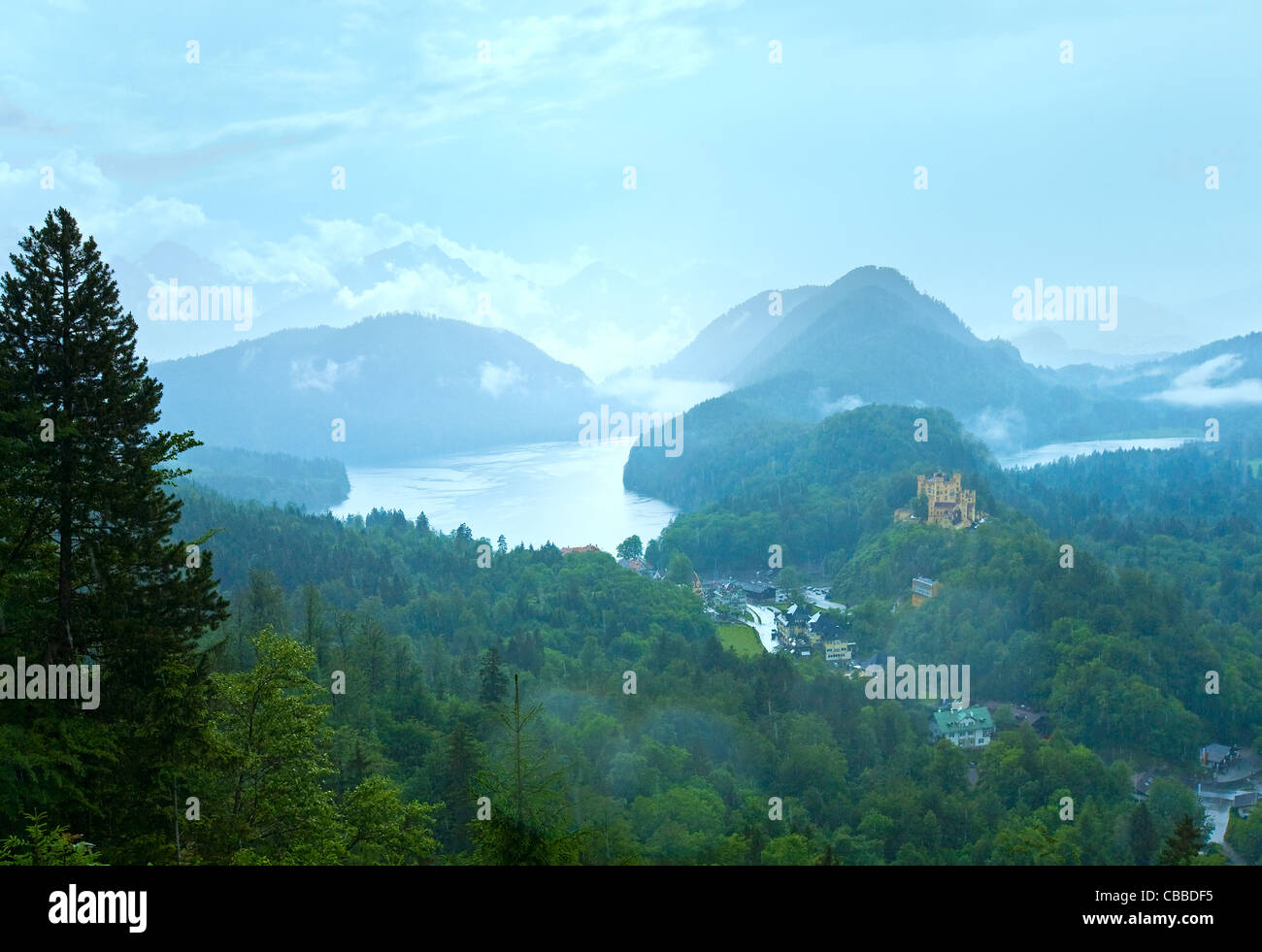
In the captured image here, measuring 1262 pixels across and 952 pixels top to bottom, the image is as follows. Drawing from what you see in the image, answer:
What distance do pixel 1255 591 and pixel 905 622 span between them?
13.4m

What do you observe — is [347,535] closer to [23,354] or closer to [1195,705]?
[1195,705]

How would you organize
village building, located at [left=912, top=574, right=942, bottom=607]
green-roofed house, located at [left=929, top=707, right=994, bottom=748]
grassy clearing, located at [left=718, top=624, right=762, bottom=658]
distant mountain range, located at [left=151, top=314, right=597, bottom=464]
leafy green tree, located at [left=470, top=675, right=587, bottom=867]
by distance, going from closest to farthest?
leafy green tree, located at [left=470, top=675, right=587, bottom=867] → green-roofed house, located at [left=929, top=707, right=994, bottom=748] → grassy clearing, located at [left=718, top=624, right=762, bottom=658] → village building, located at [left=912, top=574, right=942, bottom=607] → distant mountain range, located at [left=151, top=314, right=597, bottom=464]

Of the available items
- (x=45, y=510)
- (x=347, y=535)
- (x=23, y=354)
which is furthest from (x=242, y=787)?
(x=347, y=535)

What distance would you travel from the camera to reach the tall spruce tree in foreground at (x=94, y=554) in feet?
23.2

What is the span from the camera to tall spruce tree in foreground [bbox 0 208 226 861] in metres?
7.07

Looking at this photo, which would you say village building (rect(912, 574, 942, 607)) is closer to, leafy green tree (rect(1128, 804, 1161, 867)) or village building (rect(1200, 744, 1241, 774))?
village building (rect(1200, 744, 1241, 774))

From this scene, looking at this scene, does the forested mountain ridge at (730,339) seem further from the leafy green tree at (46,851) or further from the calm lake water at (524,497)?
the leafy green tree at (46,851)

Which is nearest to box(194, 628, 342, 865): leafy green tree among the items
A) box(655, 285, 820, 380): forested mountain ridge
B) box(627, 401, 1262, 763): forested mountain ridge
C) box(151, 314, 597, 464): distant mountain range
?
box(627, 401, 1262, 763): forested mountain ridge

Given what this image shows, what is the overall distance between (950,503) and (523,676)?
985 inches

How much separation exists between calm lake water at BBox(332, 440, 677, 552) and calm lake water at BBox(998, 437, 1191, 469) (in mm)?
32308

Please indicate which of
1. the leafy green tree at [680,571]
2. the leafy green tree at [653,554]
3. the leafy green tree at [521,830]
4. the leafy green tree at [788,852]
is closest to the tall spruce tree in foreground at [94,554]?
the leafy green tree at [521,830]

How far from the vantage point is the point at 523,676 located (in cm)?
2250

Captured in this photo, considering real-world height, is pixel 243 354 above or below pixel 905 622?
above

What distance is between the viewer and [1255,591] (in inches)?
1339
